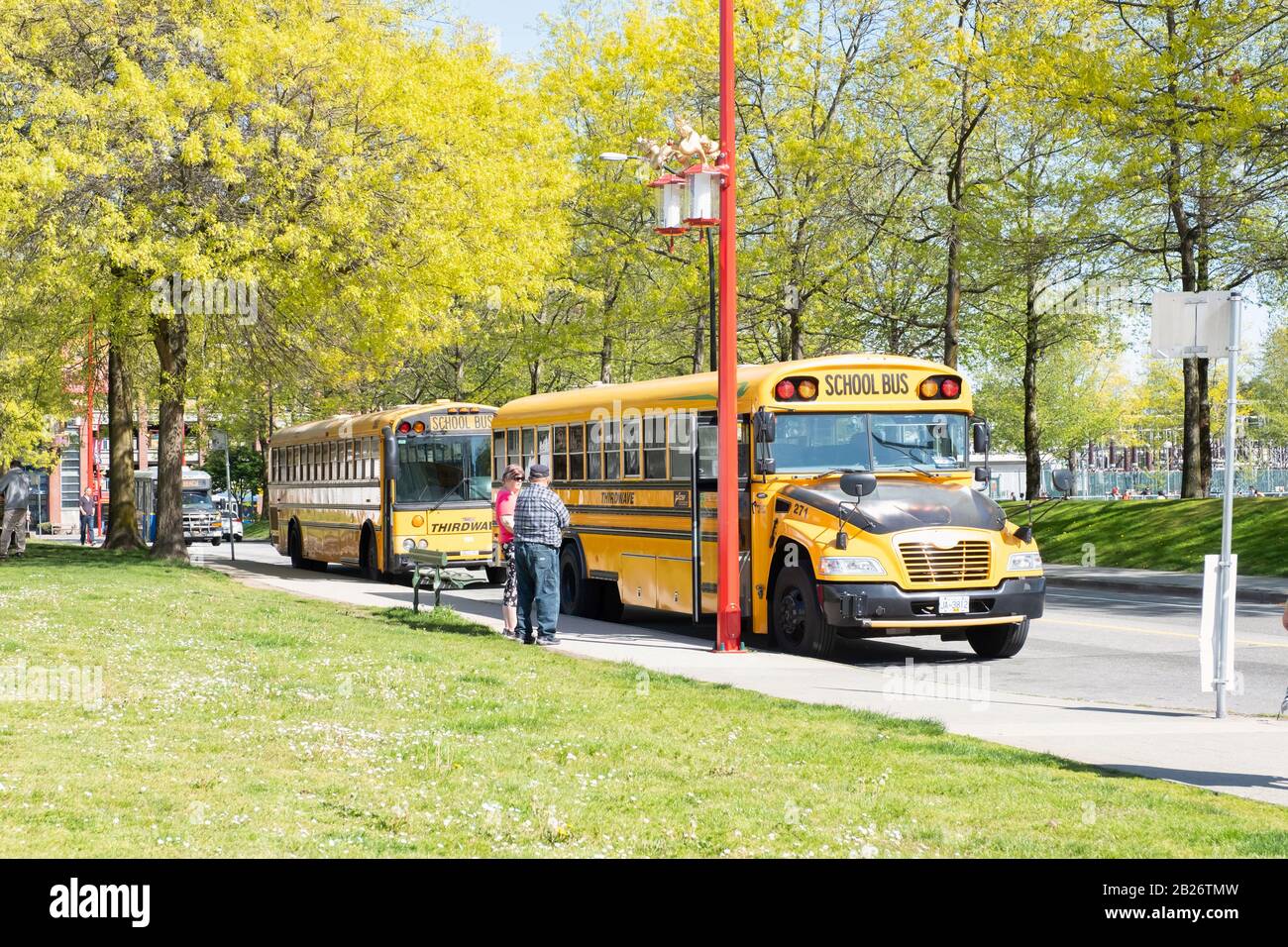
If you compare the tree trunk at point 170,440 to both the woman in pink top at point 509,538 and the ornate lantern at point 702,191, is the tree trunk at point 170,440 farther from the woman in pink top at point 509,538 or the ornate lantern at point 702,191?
the ornate lantern at point 702,191

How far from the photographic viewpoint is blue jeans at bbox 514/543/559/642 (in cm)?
1556

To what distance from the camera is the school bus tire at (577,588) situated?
776 inches

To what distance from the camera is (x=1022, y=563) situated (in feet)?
47.3

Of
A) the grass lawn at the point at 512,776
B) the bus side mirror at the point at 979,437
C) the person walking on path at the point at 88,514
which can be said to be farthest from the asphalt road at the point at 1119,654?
the person walking on path at the point at 88,514

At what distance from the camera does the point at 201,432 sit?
193 feet

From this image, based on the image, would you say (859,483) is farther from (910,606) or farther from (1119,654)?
(1119,654)

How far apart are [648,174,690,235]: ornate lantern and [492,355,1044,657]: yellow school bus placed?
1.84 meters

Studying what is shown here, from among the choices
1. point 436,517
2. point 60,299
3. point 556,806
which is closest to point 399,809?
point 556,806

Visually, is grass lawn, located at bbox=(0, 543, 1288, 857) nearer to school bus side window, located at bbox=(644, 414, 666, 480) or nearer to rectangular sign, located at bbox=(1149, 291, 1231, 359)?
rectangular sign, located at bbox=(1149, 291, 1231, 359)

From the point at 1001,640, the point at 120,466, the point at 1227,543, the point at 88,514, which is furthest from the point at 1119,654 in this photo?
the point at 88,514

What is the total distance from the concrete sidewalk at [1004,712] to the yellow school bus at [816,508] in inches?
22.1

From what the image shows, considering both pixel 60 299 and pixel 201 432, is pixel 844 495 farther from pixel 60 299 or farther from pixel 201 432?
pixel 201 432

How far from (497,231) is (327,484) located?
607 centimetres
